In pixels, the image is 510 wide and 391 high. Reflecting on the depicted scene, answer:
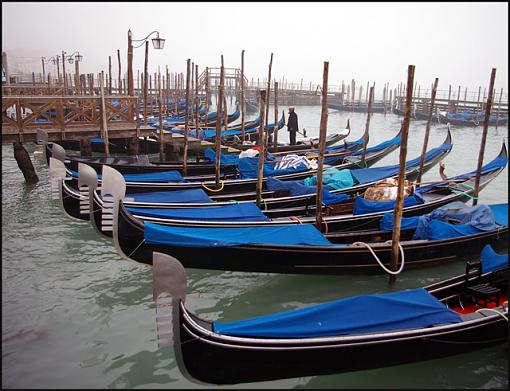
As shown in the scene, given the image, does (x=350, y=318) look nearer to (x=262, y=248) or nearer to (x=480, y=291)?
(x=262, y=248)

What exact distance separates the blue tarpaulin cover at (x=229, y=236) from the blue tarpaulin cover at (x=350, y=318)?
98cm

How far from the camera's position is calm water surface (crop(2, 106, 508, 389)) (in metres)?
2.66

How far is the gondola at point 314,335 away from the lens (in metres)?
2.24

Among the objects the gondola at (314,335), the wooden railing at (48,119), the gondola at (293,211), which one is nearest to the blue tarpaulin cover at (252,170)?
the gondola at (293,211)

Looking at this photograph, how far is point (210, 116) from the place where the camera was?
1424cm

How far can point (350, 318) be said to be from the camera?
8.18ft

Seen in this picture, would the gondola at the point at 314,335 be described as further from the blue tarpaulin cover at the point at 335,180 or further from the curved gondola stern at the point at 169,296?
the blue tarpaulin cover at the point at 335,180

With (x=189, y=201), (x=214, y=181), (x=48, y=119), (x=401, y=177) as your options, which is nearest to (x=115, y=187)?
(x=189, y=201)

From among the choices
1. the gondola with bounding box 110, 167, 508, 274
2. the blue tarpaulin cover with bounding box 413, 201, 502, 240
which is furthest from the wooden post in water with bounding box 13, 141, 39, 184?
the blue tarpaulin cover with bounding box 413, 201, 502, 240

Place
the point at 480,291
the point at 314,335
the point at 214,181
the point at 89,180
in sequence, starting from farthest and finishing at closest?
the point at 214,181 < the point at 89,180 < the point at 480,291 < the point at 314,335

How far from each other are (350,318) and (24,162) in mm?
6032

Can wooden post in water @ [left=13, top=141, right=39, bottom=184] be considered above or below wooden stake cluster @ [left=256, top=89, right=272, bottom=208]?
below

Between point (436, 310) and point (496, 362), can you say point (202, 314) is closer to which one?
point (436, 310)

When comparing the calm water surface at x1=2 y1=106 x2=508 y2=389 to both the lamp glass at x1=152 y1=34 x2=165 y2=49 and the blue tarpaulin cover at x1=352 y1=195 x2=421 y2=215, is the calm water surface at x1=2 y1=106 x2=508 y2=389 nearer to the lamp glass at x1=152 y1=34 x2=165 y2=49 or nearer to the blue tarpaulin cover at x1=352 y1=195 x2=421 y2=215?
the blue tarpaulin cover at x1=352 y1=195 x2=421 y2=215
